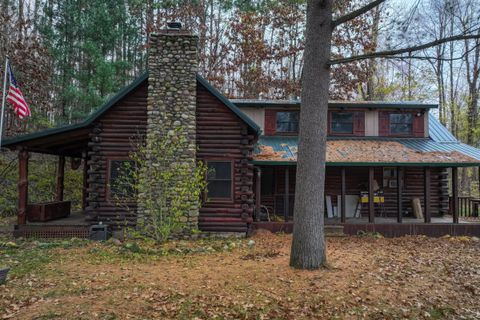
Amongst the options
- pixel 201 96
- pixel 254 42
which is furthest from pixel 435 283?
pixel 254 42

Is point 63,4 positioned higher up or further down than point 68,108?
higher up

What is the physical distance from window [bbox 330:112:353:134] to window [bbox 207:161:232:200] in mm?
5910

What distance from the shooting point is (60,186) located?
13680mm

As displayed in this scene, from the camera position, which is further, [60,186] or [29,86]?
[29,86]

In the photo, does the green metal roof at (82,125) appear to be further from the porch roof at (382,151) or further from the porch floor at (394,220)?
the porch floor at (394,220)

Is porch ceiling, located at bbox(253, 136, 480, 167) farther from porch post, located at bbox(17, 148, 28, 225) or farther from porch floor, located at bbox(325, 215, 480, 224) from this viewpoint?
porch post, located at bbox(17, 148, 28, 225)

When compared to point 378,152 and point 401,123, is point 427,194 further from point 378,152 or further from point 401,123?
point 401,123

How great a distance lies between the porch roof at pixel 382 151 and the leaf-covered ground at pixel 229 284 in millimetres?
3731

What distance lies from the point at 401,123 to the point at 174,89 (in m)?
10.1

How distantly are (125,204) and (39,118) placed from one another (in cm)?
1127

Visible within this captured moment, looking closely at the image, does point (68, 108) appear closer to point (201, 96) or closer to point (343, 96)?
point (201, 96)

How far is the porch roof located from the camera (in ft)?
40.0

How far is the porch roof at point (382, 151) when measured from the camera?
1220 cm

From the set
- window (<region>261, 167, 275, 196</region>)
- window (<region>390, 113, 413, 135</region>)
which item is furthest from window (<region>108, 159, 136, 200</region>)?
window (<region>390, 113, 413, 135</region>)
